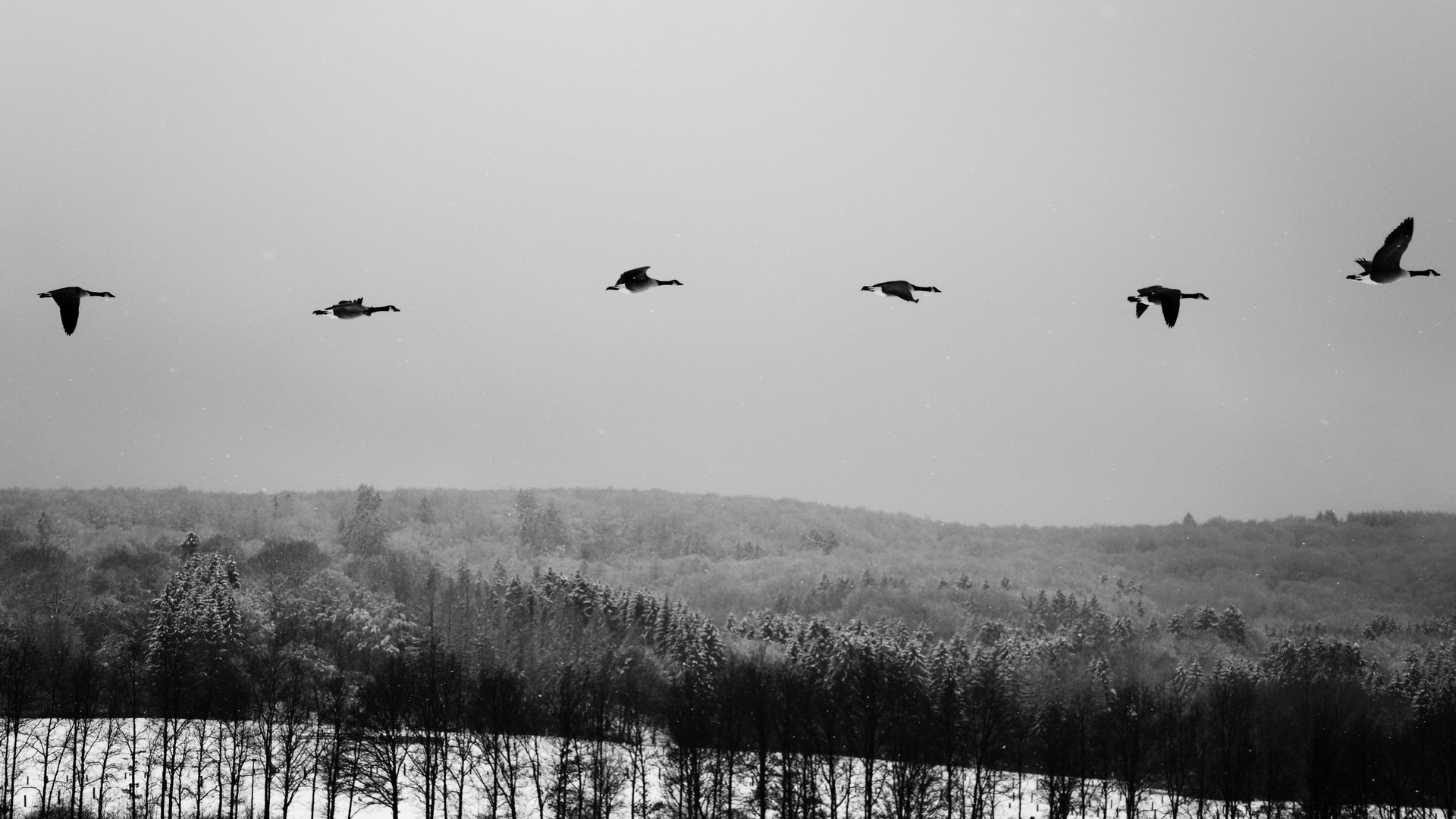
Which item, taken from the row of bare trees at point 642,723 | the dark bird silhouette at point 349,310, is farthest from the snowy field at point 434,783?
the dark bird silhouette at point 349,310

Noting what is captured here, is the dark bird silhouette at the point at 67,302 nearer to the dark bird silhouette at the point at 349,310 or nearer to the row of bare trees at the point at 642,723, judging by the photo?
the dark bird silhouette at the point at 349,310

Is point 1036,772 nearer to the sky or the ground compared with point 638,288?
nearer to the ground

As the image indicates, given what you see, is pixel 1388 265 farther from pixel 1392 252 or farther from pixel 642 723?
pixel 642 723

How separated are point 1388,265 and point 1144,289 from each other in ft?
→ 13.7

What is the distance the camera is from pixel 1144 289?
17.3 m

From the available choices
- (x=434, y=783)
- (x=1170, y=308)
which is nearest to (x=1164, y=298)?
(x=1170, y=308)

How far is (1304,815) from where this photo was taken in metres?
64.8

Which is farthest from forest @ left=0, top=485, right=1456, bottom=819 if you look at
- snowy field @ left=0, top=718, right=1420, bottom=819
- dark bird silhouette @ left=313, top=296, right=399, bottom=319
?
dark bird silhouette @ left=313, top=296, right=399, bottom=319

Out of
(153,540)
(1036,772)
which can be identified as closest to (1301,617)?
(1036,772)

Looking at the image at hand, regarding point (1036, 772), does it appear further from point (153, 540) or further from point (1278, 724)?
point (153, 540)

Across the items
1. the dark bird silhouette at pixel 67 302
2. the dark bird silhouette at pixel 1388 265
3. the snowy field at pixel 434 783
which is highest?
the dark bird silhouette at pixel 1388 265

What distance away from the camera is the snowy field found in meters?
60.3

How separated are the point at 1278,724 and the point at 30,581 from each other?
125487 mm

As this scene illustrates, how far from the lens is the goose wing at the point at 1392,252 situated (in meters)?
18.1
